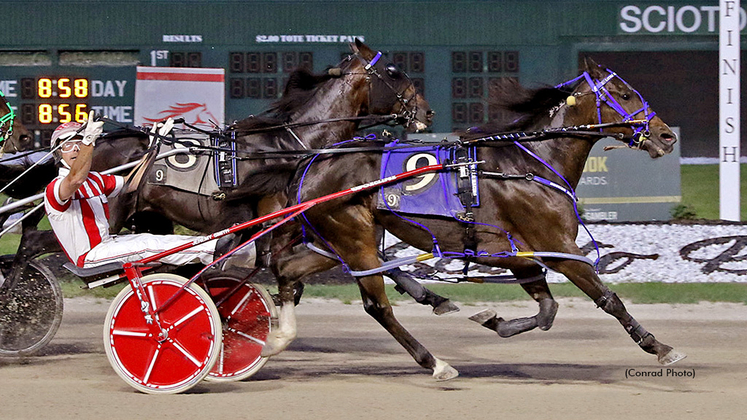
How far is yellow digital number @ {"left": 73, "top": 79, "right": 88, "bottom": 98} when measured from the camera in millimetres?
11914

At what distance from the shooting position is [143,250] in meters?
5.52

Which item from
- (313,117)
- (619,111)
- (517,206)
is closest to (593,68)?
(619,111)

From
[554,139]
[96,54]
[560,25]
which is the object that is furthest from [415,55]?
[554,139]

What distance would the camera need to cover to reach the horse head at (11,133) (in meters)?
7.16

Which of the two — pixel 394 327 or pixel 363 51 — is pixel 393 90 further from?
pixel 394 327

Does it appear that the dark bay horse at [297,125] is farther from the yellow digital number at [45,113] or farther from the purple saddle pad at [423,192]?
the yellow digital number at [45,113]

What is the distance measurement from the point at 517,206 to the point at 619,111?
0.81 metres

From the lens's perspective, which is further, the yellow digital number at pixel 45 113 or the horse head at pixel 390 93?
the yellow digital number at pixel 45 113

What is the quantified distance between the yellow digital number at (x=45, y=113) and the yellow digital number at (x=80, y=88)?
0.34 m

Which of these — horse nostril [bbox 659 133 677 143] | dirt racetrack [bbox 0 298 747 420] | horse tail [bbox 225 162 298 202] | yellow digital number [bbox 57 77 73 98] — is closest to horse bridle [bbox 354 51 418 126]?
horse tail [bbox 225 162 298 202]

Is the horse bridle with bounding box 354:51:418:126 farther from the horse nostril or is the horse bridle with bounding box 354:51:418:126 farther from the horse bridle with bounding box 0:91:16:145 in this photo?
the horse bridle with bounding box 0:91:16:145

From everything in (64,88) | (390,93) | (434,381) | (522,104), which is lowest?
(434,381)

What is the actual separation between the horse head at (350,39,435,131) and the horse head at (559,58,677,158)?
1682 millimetres

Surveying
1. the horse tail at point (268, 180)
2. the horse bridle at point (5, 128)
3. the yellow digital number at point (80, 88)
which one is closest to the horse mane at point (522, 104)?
the horse tail at point (268, 180)
